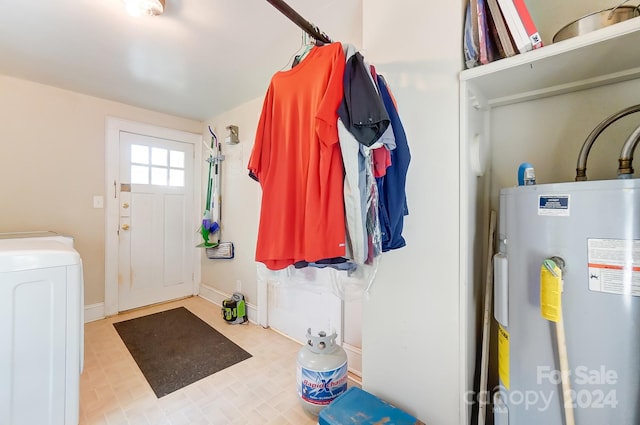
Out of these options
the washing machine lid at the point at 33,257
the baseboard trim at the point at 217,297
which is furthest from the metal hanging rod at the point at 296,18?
the baseboard trim at the point at 217,297

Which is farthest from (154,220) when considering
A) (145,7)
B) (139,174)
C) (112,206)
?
(145,7)

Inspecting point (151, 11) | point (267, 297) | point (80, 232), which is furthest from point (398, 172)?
point (80, 232)

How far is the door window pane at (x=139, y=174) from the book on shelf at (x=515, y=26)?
10.3ft

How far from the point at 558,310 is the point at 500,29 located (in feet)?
2.98

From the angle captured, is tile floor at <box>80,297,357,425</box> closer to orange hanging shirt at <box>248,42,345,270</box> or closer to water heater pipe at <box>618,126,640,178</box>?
orange hanging shirt at <box>248,42,345,270</box>

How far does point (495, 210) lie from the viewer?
4.02ft

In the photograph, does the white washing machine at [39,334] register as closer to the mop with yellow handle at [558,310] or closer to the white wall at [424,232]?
the white wall at [424,232]

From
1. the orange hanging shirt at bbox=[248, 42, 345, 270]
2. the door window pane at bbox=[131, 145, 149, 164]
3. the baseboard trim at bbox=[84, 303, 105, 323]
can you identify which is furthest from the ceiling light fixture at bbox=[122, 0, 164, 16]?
the baseboard trim at bbox=[84, 303, 105, 323]

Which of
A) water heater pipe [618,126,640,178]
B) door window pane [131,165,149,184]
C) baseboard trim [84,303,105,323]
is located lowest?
baseboard trim [84,303,105,323]

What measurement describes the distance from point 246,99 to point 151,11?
1243mm

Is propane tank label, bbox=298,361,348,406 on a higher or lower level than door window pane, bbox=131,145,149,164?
lower

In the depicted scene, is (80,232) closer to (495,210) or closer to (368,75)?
(368,75)

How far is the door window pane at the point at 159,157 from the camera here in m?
2.87

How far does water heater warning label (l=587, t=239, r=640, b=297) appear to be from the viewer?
25.9 inches
